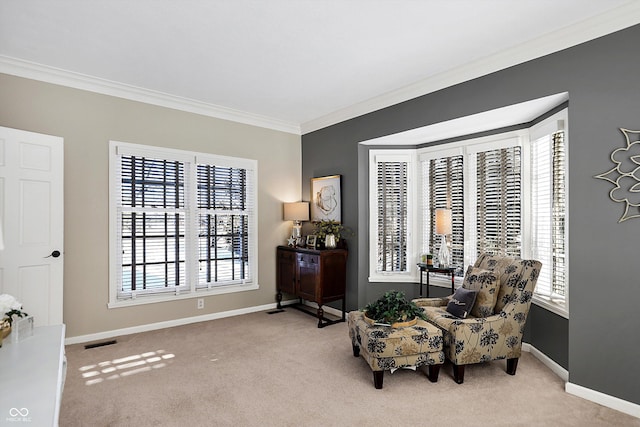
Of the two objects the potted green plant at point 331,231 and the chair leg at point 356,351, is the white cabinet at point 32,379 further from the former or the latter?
the potted green plant at point 331,231

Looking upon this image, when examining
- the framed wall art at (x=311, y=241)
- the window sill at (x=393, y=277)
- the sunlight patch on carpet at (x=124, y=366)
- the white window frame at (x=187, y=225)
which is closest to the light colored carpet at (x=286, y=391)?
the sunlight patch on carpet at (x=124, y=366)

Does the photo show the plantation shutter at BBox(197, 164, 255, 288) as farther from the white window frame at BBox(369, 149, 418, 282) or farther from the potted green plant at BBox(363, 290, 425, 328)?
the potted green plant at BBox(363, 290, 425, 328)

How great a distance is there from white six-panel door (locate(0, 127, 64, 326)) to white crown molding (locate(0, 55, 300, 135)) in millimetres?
750

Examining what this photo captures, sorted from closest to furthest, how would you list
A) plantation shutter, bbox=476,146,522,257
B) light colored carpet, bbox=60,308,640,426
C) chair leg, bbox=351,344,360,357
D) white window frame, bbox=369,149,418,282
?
light colored carpet, bbox=60,308,640,426 < chair leg, bbox=351,344,360,357 < plantation shutter, bbox=476,146,522,257 < white window frame, bbox=369,149,418,282

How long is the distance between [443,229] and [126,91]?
3.93 meters

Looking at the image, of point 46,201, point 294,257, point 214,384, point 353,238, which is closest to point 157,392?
point 214,384

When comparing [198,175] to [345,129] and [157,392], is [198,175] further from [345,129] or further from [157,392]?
[157,392]

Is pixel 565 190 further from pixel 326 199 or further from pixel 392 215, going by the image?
pixel 326 199

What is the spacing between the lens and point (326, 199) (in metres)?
5.16

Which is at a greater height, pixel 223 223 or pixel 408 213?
pixel 408 213

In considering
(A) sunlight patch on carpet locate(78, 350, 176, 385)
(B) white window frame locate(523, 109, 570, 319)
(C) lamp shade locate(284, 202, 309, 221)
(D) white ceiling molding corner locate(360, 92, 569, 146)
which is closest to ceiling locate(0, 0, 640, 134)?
(D) white ceiling molding corner locate(360, 92, 569, 146)

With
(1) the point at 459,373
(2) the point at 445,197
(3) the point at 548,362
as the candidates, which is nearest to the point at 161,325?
(1) the point at 459,373

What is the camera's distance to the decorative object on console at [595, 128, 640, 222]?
2.44 meters

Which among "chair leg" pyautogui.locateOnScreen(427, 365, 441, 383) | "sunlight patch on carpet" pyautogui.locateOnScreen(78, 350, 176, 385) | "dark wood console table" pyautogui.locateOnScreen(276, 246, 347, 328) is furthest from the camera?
"dark wood console table" pyautogui.locateOnScreen(276, 246, 347, 328)
